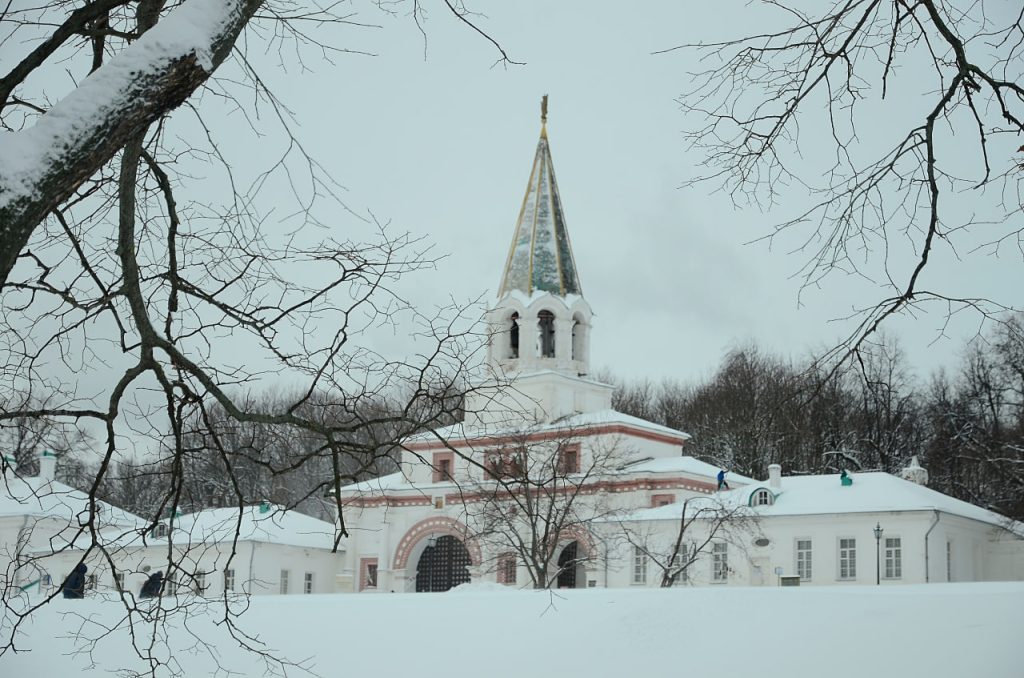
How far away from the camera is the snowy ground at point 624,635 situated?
473 inches

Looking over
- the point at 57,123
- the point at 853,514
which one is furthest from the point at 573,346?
the point at 57,123

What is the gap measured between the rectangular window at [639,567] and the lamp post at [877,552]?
22.3 feet

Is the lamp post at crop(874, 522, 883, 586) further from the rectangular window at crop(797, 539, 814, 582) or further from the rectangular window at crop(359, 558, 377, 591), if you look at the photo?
the rectangular window at crop(359, 558, 377, 591)

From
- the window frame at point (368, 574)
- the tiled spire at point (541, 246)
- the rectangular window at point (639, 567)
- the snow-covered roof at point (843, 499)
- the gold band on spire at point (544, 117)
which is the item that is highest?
the gold band on spire at point (544, 117)

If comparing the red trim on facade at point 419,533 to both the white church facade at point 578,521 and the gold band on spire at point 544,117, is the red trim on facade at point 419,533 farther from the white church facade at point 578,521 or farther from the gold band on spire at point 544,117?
the gold band on spire at point 544,117

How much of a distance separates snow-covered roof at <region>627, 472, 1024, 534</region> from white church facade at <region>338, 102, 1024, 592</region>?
7 centimetres

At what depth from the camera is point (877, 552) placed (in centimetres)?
3225

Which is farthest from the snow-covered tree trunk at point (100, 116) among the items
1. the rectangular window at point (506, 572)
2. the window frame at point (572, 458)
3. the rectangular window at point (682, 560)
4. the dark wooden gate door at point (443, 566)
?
the dark wooden gate door at point (443, 566)

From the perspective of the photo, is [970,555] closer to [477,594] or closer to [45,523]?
[477,594]

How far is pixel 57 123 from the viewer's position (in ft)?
14.8

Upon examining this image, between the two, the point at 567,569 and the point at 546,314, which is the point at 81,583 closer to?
the point at 567,569

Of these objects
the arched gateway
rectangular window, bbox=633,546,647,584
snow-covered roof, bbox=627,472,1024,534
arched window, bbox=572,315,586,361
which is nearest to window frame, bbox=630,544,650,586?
rectangular window, bbox=633,546,647,584

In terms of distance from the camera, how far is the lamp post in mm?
32062

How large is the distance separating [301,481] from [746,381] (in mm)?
23315
